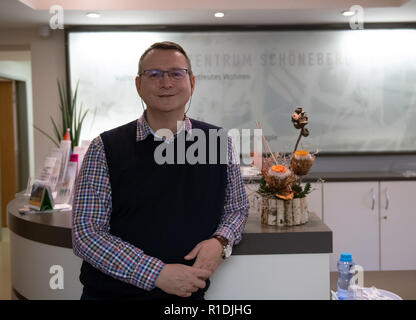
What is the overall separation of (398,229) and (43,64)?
3.56m

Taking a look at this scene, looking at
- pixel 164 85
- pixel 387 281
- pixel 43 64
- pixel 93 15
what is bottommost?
pixel 387 281

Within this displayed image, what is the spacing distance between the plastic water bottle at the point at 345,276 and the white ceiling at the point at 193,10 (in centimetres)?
254

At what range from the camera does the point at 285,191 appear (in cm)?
205

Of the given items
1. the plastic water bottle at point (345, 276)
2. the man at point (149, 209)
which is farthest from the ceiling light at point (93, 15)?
the plastic water bottle at point (345, 276)

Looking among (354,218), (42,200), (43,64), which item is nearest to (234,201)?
(42,200)

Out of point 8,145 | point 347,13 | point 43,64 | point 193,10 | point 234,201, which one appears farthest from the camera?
point 8,145

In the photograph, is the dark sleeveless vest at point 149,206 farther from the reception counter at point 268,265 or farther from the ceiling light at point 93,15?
the ceiling light at point 93,15

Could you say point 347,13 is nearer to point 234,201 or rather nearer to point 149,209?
point 234,201

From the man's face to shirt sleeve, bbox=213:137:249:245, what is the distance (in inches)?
11.1

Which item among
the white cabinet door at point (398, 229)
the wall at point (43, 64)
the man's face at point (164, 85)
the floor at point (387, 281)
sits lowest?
the floor at point (387, 281)

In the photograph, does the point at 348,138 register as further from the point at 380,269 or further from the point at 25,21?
the point at 25,21

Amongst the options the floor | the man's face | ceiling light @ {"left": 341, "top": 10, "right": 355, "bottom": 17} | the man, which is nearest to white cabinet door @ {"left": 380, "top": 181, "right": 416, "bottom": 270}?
the floor

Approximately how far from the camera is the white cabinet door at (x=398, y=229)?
426cm

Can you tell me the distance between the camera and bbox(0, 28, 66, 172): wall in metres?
4.65
